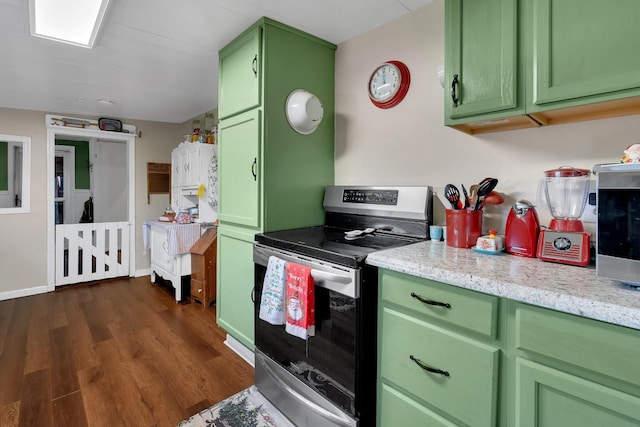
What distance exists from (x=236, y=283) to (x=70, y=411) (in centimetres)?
107

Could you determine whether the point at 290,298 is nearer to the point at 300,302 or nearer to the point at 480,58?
the point at 300,302

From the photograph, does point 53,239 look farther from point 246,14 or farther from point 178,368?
point 246,14

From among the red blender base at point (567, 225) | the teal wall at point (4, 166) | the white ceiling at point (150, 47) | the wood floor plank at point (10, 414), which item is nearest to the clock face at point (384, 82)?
the white ceiling at point (150, 47)

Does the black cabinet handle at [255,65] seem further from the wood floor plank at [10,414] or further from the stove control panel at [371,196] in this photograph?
the wood floor plank at [10,414]

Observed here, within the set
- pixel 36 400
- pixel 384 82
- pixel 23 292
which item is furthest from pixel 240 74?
pixel 23 292


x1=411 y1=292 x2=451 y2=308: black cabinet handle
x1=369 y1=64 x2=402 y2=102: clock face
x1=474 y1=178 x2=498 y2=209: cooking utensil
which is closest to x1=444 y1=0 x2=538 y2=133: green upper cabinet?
x1=474 y1=178 x2=498 y2=209: cooking utensil

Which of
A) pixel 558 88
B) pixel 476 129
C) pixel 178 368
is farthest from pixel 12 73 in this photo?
pixel 558 88

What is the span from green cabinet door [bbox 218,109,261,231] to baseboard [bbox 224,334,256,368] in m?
0.89

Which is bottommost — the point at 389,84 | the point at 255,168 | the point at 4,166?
the point at 255,168

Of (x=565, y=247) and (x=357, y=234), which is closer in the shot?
(x=565, y=247)

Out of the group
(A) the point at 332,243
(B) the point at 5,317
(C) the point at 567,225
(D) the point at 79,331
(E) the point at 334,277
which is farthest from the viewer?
(B) the point at 5,317

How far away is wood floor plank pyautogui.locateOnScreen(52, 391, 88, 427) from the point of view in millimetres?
1599

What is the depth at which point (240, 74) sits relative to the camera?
6.68ft

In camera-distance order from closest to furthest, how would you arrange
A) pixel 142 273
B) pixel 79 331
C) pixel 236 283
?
pixel 236 283, pixel 79 331, pixel 142 273
